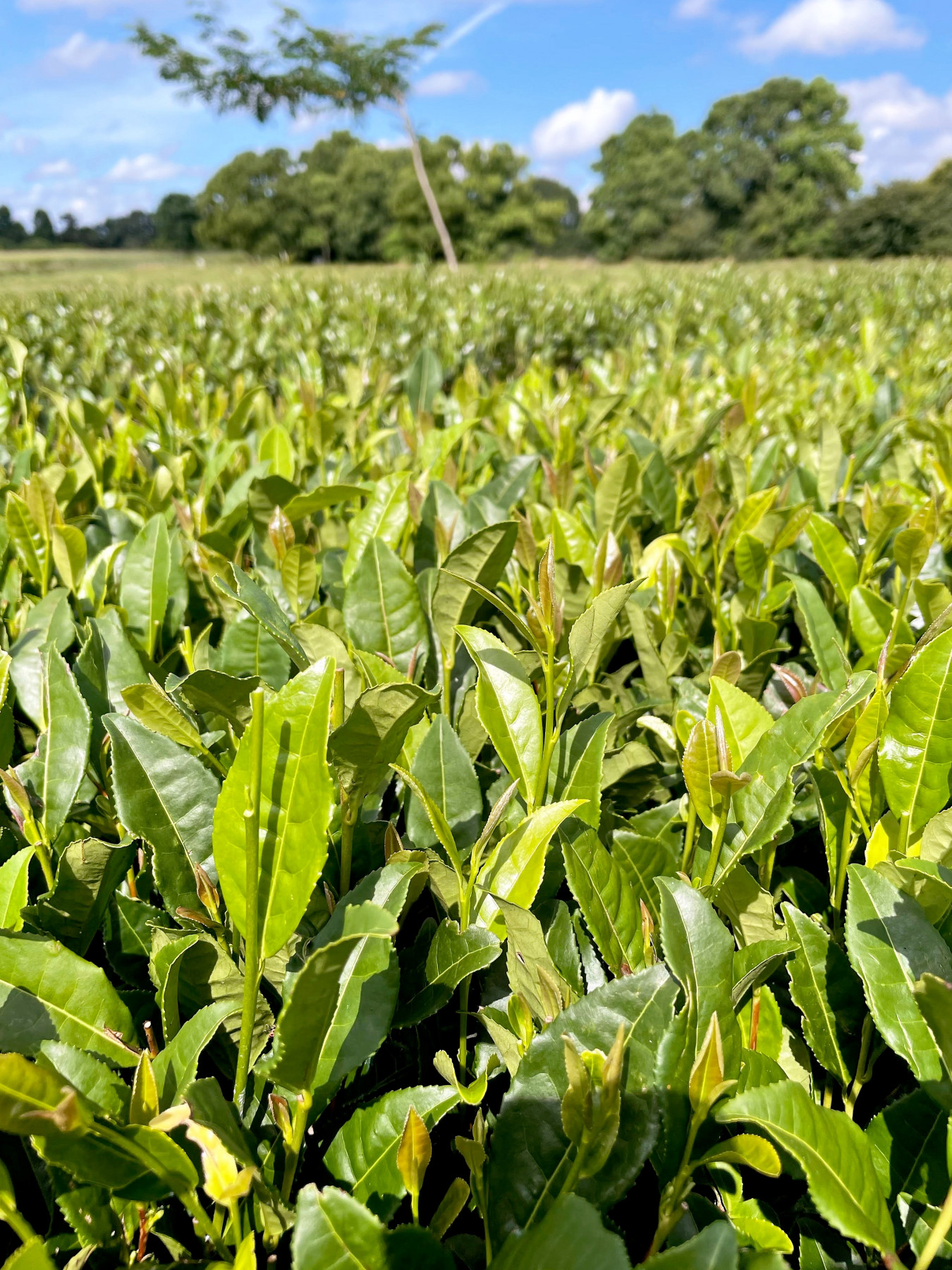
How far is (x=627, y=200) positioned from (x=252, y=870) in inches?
3456

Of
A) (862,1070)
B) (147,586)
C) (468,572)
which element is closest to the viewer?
(862,1070)

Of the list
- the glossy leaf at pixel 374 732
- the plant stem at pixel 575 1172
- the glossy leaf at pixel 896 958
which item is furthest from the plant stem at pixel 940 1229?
the glossy leaf at pixel 374 732

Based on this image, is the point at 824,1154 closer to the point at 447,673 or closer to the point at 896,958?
the point at 896,958

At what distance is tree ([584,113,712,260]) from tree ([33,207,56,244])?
65.8m

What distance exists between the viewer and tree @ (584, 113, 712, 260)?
234 feet

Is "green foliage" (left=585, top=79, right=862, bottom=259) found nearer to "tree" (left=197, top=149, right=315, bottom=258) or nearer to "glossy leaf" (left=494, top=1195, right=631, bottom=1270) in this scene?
"tree" (left=197, top=149, right=315, bottom=258)

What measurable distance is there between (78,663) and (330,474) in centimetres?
139

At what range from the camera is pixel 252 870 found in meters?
0.71

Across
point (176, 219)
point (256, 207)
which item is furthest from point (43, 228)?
point (256, 207)

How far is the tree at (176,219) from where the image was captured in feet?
286

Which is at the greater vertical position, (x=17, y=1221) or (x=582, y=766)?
(x=582, y=766)

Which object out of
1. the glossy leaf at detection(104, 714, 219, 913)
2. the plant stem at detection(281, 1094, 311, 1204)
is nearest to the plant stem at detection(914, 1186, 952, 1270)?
the plant stem at detection(281, 1094, 311, 1204)

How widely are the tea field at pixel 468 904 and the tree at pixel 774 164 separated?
7303cm

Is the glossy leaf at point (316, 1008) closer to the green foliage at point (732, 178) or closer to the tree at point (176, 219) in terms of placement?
the green foliage at point (732, 178)
